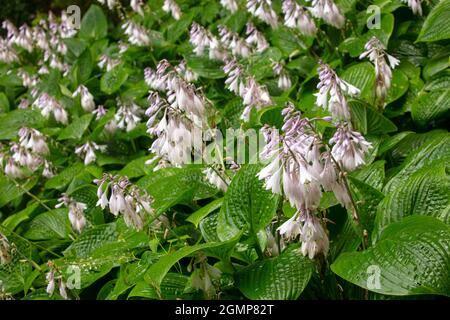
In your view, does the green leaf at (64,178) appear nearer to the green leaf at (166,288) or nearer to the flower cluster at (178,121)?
the flower cluster at (178,121)

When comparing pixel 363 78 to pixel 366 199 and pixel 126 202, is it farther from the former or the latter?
pixel 126 202

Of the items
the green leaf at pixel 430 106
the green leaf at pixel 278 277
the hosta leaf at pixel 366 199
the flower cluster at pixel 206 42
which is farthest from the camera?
the flower cluster at pixel 206 42

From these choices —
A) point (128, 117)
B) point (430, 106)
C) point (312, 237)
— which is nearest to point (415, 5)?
point (430, 106)

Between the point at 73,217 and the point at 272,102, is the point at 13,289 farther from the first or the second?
the point at 272,102

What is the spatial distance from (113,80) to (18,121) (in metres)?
0.99

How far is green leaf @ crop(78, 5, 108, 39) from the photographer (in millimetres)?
7348

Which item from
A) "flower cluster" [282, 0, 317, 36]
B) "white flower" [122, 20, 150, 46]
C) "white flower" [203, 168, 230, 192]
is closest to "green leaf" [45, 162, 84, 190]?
"white flower" [122, 20, 150, 46]

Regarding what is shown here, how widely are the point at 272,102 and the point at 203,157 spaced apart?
935 mm

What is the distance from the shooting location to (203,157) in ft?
9.92

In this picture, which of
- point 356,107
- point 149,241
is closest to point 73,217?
point 149,241

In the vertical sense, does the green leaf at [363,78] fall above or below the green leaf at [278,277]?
above

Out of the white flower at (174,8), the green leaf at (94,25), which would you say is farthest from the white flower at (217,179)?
Result: the green leaf at (94,25)

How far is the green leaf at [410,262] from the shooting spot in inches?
81.2

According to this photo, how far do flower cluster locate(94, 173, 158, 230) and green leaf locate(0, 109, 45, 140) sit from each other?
2887mm
